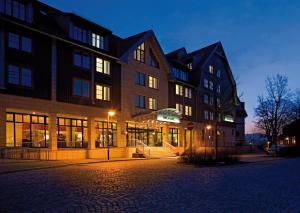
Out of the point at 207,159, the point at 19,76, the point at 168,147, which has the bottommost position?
the point at 168,147

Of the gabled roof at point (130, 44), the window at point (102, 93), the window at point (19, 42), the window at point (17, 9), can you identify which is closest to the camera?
the window at point (17, 9)

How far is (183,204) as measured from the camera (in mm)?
9609

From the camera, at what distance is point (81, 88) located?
3388cm

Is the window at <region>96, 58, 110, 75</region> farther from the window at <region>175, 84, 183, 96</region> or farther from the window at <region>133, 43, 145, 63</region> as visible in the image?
the window at <region>175, 84, 183, 96</region>

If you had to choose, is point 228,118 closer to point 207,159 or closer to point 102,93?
point 102,93

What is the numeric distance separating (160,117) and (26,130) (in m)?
16.5

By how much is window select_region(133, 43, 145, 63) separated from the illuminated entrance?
6745 mm

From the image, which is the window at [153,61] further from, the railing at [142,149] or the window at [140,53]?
the railing at [142,149]

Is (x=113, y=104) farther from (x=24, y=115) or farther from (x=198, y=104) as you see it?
(x=198, y=104)

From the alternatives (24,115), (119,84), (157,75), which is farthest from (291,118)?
(24,115)

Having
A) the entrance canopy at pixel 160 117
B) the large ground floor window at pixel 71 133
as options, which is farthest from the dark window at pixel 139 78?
the large ground floor window at pixel 71 133

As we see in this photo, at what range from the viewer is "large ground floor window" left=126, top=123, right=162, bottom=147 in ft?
133

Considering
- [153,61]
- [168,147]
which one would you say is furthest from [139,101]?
[168,147]

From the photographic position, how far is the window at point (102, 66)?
3603cm
